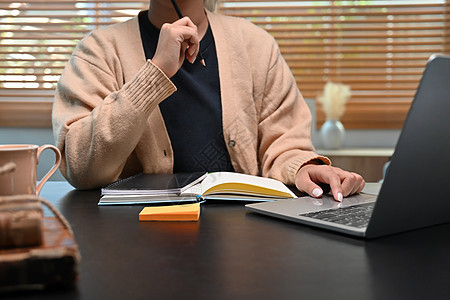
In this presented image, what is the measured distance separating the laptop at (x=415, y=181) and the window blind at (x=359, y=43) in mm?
2260

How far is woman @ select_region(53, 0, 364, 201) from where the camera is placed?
110cm

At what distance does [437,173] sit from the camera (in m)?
0.64

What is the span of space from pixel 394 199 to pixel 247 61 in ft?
2.94

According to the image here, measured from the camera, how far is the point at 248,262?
537mm

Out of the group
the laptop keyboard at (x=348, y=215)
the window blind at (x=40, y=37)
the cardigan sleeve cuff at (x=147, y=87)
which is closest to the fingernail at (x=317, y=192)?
the laptop keyboard at (x=348, y=215)

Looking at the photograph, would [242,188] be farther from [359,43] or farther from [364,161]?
[359,43]

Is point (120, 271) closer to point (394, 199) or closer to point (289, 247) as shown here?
point (289, 247)

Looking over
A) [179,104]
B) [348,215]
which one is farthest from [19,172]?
[179,104]

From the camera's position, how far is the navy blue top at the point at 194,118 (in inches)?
53.1

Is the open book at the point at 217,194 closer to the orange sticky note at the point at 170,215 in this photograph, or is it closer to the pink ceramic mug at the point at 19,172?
the orange sticky note at the point at 170,215

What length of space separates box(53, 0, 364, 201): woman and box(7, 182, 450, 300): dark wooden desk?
393mm

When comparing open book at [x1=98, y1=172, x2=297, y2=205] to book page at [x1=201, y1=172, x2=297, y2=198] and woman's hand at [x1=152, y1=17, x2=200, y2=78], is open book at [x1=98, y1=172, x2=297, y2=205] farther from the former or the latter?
woman's hand at [x1=152, y1=17, x2=200, y2=78]

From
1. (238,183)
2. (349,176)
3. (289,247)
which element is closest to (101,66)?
(238,183)

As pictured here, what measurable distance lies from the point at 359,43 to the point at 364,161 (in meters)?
0.74
